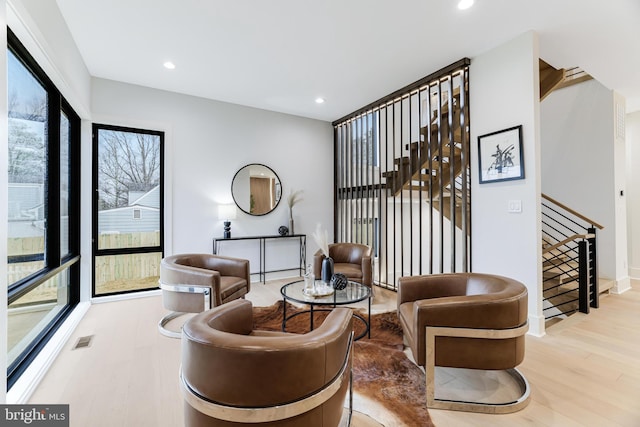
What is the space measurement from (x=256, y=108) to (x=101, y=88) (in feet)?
6.90

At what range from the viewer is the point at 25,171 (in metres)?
2.39

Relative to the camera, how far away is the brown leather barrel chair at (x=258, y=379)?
3.75 feet

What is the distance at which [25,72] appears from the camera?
2295 mm

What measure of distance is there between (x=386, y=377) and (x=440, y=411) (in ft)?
1.37

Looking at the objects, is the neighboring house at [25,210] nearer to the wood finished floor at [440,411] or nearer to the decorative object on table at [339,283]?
the wood finished floor at [440,411]

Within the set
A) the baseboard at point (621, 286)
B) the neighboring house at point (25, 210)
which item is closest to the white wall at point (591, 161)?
the baseboard at point (621, 286)

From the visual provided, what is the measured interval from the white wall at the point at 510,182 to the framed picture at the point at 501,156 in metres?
0.05

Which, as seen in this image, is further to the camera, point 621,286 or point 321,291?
point 621,286

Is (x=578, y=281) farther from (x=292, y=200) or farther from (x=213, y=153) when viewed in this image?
(x=213, y=153)

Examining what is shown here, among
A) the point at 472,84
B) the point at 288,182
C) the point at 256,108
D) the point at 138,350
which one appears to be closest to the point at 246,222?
the point at 288,182

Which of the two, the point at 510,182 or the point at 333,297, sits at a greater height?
the point at 510,182

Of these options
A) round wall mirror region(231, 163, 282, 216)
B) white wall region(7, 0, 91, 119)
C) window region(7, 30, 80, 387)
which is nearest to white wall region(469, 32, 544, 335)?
round wall mirror region(231, 163, 282, 216)

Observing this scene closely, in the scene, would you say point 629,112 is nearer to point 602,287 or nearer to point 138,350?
point 602,287

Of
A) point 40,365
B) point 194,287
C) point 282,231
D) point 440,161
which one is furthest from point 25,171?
point 440,161
